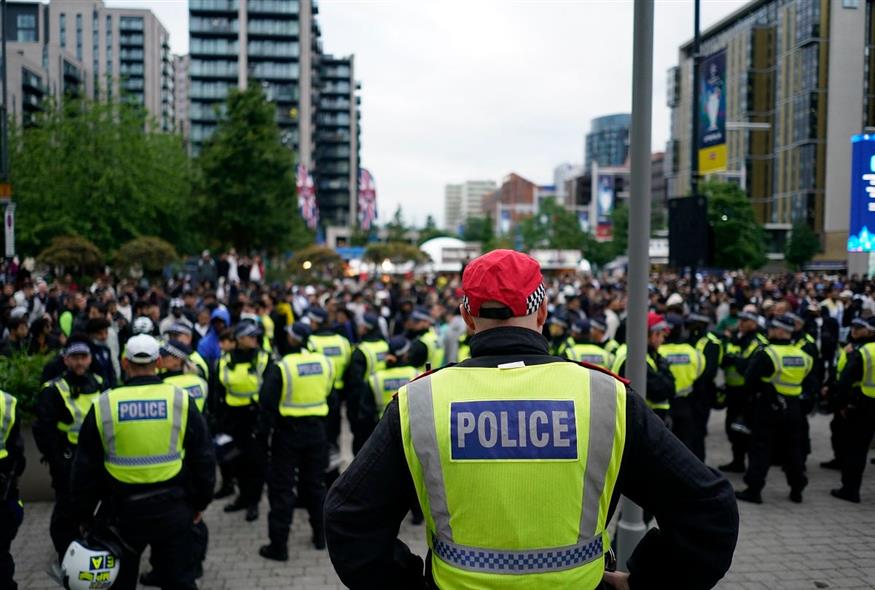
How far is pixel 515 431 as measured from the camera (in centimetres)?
216

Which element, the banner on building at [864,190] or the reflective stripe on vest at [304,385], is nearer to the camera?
the reflective stripe on vest at [304,385]

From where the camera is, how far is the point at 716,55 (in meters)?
14.5

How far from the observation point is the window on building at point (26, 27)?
108250 millimetres

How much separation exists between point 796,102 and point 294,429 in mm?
81230

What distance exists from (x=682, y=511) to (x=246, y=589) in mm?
4851

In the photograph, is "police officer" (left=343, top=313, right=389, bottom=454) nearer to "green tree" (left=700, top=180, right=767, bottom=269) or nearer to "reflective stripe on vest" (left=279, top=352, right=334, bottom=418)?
"reflective stripe on vest" (left=279, top=352, right=334, bottom=418)

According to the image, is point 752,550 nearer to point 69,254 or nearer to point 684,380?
point 684,380

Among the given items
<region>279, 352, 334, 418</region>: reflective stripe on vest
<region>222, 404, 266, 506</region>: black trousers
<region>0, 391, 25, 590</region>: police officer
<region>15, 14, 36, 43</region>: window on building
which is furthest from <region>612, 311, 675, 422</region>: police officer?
<region>15, 14, 36, 43</region>: window on building

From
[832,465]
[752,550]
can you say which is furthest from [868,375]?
[752,550]

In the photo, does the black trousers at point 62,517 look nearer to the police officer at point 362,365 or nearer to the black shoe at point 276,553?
the black shoe at point 276,553

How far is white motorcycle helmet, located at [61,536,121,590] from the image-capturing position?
4.31m

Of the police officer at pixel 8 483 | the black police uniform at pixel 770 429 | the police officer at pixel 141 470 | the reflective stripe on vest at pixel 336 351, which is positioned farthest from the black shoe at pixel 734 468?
the police officer at pixel 8 483

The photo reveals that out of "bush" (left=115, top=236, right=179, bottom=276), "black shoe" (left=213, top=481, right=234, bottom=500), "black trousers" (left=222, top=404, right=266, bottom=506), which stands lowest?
"black shoe" (left=213, top=481, right=234, bottom=500)

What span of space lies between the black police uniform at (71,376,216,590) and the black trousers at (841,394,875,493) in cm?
702
